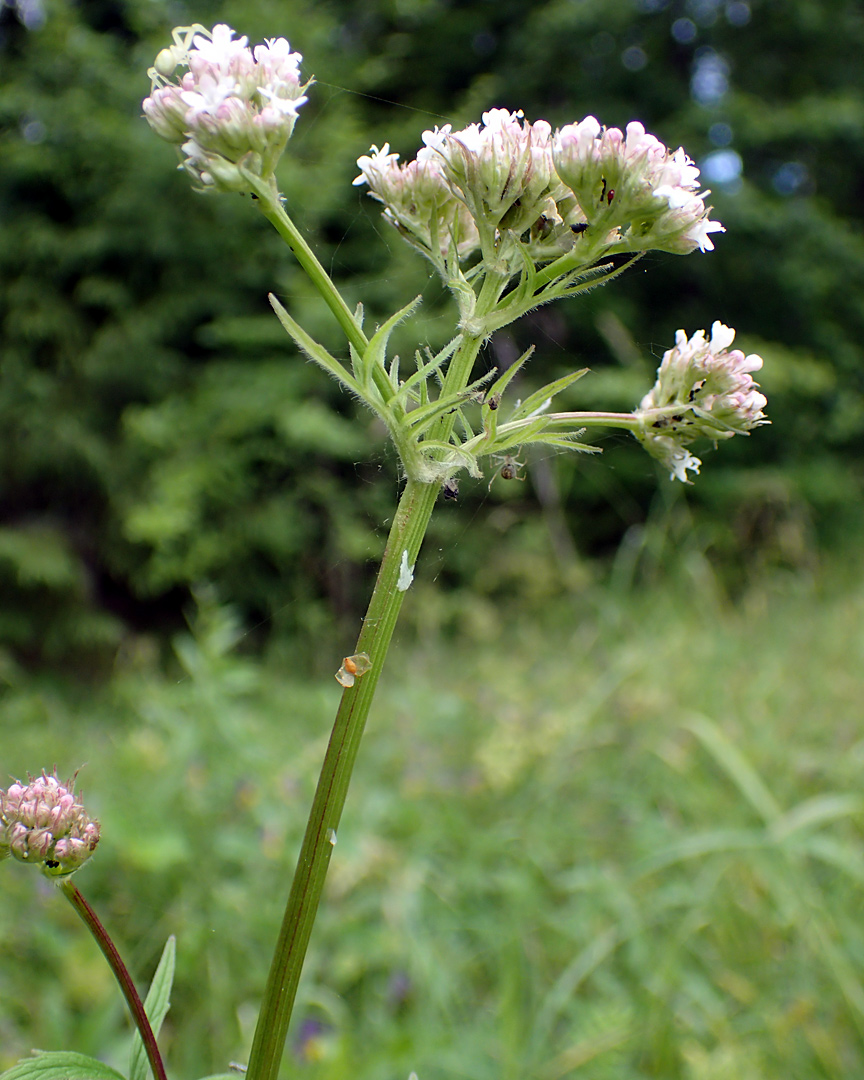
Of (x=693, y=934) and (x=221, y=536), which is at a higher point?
(x=221, y=536)

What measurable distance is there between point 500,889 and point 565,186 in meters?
2.31

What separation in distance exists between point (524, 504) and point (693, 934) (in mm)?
4915

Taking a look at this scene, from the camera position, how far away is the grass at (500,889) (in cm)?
199

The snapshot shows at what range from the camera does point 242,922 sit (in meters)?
2.19

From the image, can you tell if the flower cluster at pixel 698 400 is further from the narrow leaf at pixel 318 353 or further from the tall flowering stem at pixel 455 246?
the narrow leaf at pixel 318 353

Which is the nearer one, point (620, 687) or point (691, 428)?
point (691, 428)

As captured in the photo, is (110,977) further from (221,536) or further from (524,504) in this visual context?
(524,504)

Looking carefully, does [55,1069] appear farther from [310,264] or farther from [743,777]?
[743,777]

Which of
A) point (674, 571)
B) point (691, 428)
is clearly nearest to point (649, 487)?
point (674, 571)

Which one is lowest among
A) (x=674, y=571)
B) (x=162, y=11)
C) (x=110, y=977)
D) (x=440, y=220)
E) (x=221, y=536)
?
(x=110, y=977)

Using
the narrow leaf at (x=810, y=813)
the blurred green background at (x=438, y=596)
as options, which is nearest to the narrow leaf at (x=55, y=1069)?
the blurred green background at (x=438, y=596)

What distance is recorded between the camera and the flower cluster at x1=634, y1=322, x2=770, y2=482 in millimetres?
765

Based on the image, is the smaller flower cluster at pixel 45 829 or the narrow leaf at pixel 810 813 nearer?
the smaller flower cluster at pixel 45 829

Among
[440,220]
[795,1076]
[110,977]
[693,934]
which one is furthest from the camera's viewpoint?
[693,934]
